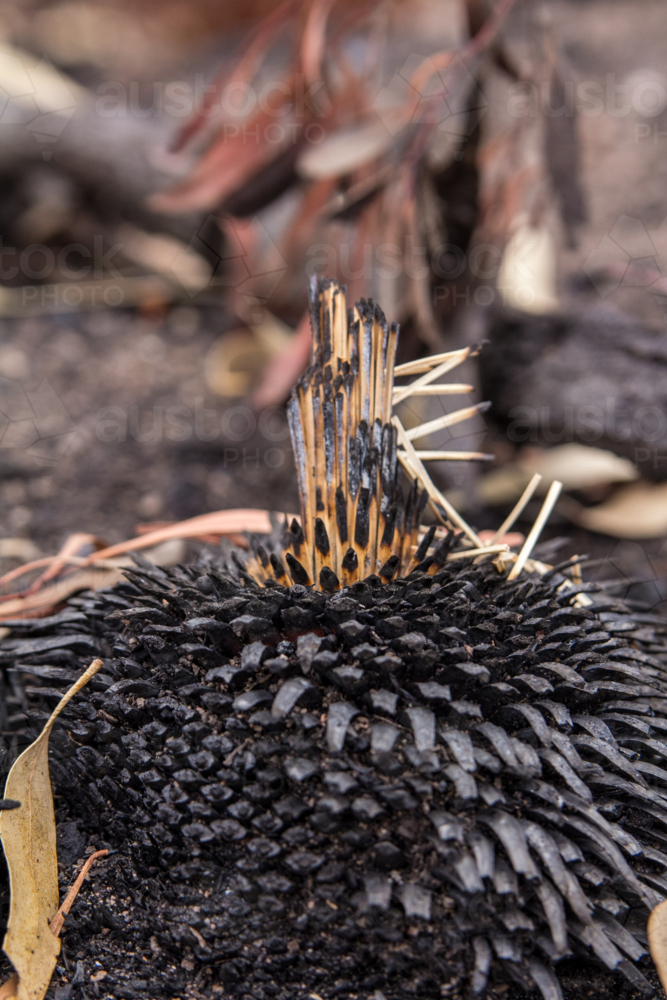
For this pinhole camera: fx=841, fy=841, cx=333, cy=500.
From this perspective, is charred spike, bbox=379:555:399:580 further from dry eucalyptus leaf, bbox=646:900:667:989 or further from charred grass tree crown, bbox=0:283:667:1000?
dry eucalyptus leaf, bbox=646:900:667:989

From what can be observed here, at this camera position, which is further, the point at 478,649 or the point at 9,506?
the point at 9,506

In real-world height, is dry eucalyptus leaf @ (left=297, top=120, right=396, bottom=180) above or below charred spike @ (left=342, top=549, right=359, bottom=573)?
above

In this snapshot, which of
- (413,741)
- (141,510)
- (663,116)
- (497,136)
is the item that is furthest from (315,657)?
(663,116)

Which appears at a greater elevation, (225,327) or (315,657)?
(225,327)

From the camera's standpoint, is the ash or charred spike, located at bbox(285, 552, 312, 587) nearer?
the ash

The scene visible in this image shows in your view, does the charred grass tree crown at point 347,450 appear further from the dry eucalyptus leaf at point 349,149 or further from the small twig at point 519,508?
the dry eucalyptus leaf at point 349,149

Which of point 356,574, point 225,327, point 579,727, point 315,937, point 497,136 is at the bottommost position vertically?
point 315,937

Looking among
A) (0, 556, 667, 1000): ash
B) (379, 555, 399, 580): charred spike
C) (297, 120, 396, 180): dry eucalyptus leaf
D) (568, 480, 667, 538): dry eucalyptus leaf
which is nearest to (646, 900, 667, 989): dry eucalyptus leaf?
(0, 556, 667, 1000): ash

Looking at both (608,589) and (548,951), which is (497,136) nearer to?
(608,589)
